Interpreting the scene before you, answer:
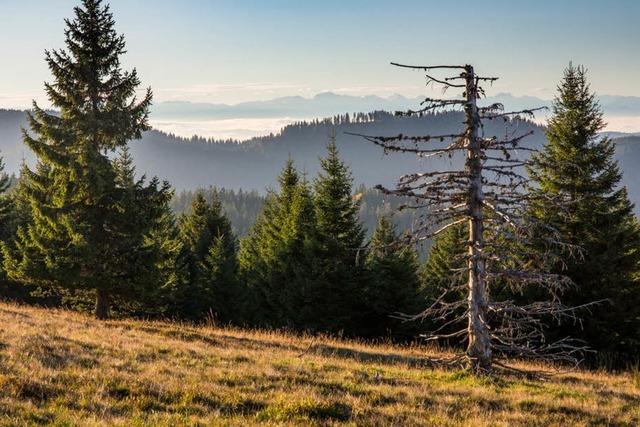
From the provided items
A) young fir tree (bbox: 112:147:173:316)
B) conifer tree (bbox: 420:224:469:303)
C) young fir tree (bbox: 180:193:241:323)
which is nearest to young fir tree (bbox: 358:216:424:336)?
conifer tree (bbox: 420:224:469:303)

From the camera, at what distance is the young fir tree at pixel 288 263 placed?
3017 centimetres

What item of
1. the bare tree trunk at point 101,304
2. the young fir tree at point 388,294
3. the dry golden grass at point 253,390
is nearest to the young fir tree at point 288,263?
the young fir tree at point 388,294

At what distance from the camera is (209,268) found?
4097 cm

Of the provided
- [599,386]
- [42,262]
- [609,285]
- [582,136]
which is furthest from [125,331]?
[582,136]

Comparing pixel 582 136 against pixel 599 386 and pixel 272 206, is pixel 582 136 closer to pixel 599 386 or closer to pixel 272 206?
pixel 599 386

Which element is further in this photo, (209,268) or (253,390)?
(209,268)

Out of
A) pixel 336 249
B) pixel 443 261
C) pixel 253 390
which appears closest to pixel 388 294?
pixel 336 249

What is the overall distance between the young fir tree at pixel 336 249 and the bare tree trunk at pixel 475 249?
17855 mm

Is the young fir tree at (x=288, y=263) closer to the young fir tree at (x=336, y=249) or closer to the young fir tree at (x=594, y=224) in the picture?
the young fir tree at (x=336, y=249)

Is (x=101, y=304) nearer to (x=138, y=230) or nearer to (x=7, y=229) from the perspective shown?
(x=138, y=230)

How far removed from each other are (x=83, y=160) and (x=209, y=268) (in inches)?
870

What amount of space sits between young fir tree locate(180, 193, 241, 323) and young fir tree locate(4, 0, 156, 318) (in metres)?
13.7

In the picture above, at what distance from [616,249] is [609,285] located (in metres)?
1.58

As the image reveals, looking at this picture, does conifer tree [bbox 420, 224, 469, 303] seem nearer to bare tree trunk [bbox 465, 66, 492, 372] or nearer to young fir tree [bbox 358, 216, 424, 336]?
young fir tree [bbox 358, 216, 424, 336]
